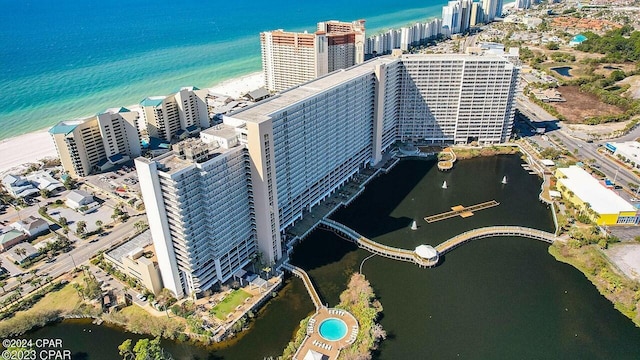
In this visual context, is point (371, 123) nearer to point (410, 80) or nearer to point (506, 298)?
point (410, 80)

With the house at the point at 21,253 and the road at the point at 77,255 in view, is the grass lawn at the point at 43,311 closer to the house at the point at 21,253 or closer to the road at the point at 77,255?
the road at the point at 77,255

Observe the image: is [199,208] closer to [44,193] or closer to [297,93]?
[297,93]

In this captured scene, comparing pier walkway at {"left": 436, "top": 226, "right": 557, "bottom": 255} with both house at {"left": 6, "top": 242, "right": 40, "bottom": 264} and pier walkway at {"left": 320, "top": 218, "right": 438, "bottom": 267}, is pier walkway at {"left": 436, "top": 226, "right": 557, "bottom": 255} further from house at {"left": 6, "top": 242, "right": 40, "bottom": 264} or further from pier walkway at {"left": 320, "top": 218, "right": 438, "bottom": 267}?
house at {"left": 6, "top": 242, "right": 40, "bottom": 264}

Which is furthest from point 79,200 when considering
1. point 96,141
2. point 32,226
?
point 96,141

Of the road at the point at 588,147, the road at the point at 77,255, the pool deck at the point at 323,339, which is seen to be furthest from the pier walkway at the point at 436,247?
the road at the point at 77,255

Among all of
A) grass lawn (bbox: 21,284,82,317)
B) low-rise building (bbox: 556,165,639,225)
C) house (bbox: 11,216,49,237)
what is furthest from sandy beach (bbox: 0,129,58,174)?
low-rise building (bbox: 556,165,639,225)

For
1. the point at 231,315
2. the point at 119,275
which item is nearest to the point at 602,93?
the point at 231,315
